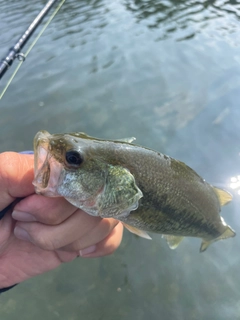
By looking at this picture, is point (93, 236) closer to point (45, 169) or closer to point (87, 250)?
point (87, 250)

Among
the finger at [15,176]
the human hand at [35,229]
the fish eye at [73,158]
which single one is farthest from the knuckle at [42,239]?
the fish eye at [73,158]

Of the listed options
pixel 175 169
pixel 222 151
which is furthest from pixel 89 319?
pixel 222 151

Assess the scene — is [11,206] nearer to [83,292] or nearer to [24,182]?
[24,182]

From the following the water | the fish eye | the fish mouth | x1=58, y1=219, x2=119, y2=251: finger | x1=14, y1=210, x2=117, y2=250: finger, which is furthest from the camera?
the water

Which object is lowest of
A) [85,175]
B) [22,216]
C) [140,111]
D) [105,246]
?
[140,111]

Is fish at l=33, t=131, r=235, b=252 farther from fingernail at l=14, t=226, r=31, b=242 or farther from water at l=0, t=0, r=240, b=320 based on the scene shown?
water at l=0, t=0, r=240, b=320

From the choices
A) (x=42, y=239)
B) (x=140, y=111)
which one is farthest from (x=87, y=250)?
(x=140, y=111)

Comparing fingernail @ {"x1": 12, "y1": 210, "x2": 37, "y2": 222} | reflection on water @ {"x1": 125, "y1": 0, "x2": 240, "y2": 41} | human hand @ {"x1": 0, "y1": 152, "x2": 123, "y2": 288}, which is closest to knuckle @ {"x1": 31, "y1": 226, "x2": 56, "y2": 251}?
human hand @ {"x1": 0, "y1": 152, "x2": 123, "y2": 288}
